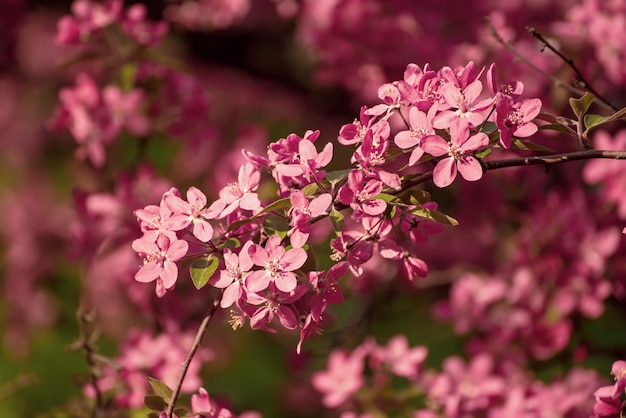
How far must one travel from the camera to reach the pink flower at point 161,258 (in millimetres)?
910

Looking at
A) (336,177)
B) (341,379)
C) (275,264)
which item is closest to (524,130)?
(336,177)

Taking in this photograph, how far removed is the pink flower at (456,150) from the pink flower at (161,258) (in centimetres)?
31

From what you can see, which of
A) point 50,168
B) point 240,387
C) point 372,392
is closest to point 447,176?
point 372,392

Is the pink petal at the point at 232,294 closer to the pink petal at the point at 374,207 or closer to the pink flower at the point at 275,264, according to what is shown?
the pink flower at the point at 275,264

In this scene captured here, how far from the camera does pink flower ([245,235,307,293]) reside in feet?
2.87

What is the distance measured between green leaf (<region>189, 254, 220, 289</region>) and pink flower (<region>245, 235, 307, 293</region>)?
49 millimetres

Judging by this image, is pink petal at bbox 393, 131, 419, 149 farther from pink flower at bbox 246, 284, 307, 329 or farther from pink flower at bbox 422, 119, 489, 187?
pink flower at bbox 246, 284, 307, 329

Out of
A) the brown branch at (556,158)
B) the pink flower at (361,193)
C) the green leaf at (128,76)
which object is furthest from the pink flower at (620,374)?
the green leaf at (128,76)

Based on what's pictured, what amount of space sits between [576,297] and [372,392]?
623 mm

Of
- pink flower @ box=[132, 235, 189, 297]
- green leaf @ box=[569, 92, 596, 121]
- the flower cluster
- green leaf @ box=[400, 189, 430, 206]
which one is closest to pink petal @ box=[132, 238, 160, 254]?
pink flower @ box=[132, 235, 189, 297]

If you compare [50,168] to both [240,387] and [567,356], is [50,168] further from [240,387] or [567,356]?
[567,356]

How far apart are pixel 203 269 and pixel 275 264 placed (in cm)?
9

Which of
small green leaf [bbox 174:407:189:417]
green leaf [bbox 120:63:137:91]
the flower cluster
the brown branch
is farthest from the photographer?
green leaf [bbox 120:63:137:91]

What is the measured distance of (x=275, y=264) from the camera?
0.88 metres
